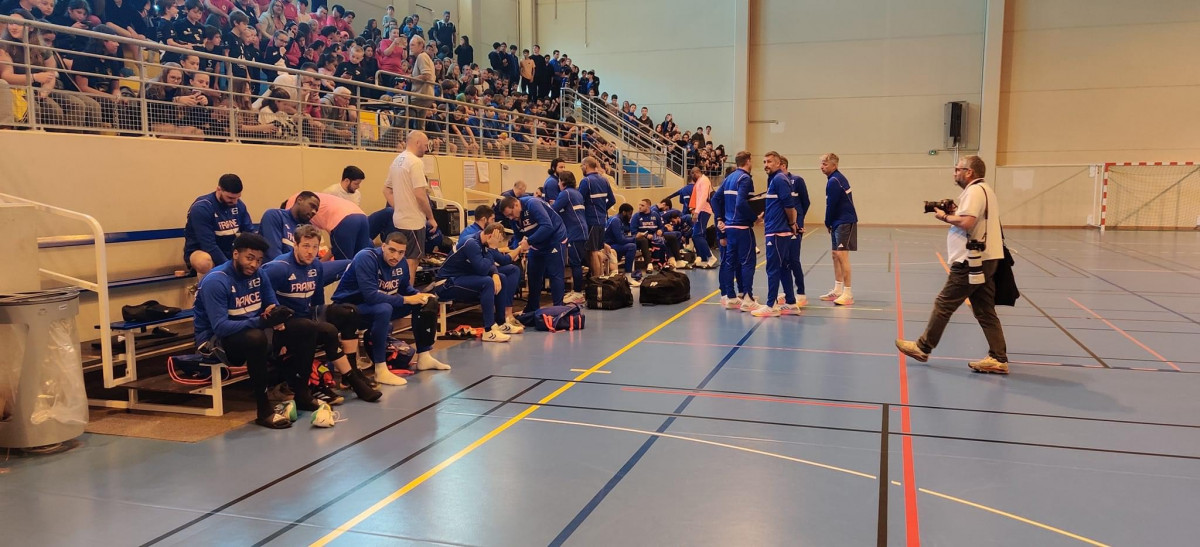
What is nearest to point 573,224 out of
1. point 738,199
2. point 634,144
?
point 738,199

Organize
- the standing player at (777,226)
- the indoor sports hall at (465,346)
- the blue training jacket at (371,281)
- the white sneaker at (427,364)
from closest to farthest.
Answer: the indoor sports hall at (465,346) → the blue training jacket at (371,281) → the white sneaker at (427,364) → the standing player at (777,226)

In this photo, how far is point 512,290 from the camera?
891 centimetres

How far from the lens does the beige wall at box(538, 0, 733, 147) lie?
94.7 feet

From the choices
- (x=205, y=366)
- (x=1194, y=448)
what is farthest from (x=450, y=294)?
(x=1194, y=448)

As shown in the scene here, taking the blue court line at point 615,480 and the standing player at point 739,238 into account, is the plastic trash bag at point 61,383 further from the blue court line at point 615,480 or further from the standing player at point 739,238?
the standing player at point 739,238

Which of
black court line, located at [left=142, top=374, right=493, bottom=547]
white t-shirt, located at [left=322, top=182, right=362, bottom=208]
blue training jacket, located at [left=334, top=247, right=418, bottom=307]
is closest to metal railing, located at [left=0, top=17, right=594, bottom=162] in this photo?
white t-shirt, located at [left=322, top=182, right=362, bottom=208]

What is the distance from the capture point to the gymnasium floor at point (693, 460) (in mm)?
3779

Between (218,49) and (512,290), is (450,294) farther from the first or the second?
(218,49)

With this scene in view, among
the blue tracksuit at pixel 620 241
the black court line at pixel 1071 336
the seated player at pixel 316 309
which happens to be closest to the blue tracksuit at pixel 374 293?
the seated player at pixel 316 309

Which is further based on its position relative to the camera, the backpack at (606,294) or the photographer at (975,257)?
the backpack at (606,294)

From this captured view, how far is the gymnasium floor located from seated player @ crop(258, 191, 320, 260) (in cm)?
198

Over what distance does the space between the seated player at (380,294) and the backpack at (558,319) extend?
2.24m

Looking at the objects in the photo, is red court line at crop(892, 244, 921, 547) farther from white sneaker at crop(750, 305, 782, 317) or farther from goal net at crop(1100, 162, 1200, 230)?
goal net at crop(1100, 162, 1200, 230)

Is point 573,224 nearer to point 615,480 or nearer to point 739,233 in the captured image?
point 739,233
